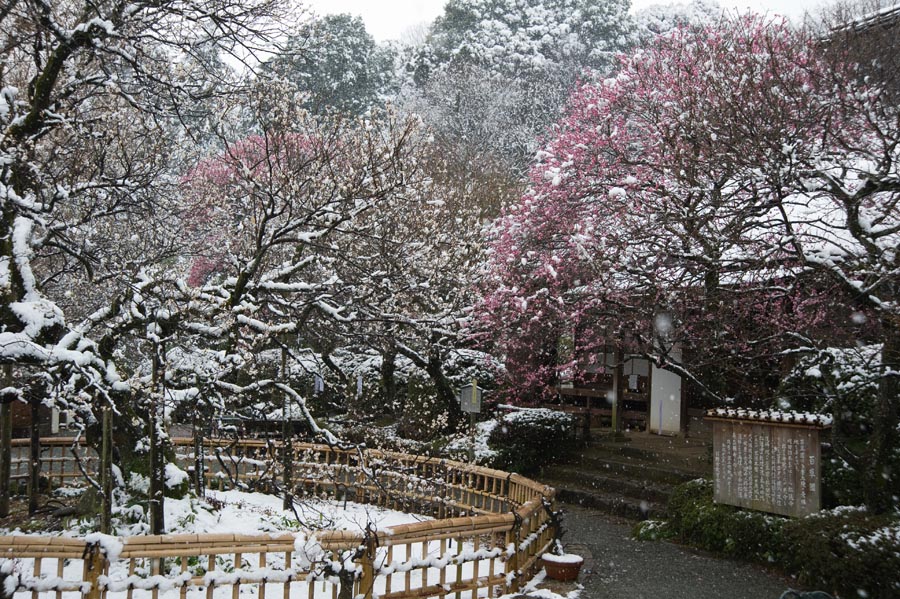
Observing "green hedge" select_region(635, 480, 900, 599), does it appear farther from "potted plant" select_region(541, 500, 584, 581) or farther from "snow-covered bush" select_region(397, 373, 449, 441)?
"snow-covered bush" select_region(397, 373, 449, 441)

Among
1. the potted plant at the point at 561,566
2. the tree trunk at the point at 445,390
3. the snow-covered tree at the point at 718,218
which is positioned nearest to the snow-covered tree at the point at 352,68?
the snow-covered tree at the point at 718,218

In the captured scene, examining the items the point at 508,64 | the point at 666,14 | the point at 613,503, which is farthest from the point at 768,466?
the point at 666,14

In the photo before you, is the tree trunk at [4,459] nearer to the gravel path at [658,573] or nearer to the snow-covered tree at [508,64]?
the gravel path at [658,573]

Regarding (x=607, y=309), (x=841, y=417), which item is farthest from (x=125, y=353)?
(x=841, y=417)

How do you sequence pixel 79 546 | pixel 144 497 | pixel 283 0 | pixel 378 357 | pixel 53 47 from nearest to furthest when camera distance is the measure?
pixel 79 546
pixel 53 47
pixel 283 0
pixel 144 497
pixel 378 357

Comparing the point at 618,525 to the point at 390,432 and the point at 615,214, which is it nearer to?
the point at 615,214

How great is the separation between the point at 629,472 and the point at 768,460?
452 cm

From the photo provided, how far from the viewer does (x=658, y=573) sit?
897cm

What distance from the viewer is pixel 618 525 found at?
38.8ft

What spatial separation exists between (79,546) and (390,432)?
1253cm

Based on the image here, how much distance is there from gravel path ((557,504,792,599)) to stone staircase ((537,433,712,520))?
1707 millimetres

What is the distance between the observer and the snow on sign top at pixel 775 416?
9.36 meters

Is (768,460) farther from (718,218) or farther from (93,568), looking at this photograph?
(93,568)

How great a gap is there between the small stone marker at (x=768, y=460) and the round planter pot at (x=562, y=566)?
3.23 meters
